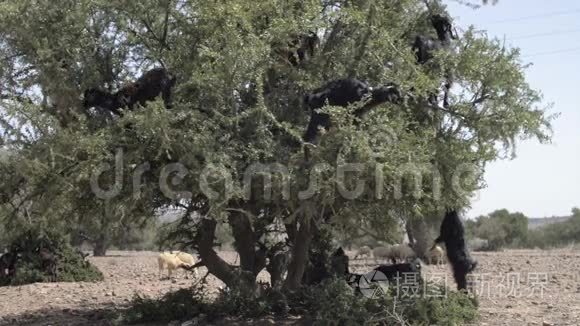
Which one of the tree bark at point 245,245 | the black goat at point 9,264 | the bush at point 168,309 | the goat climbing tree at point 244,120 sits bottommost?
the bush at point 168,309

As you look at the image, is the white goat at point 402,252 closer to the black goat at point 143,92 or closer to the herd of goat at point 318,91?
the herd of goat at point 318,91

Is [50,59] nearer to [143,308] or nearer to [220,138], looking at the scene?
[220,138]

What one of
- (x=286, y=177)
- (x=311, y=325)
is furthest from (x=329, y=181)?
(x=311, y=325)

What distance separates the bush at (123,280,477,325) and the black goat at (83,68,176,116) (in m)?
2.73

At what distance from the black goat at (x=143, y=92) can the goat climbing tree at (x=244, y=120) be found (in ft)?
0.56

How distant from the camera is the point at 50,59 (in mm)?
9586

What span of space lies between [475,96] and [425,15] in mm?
2034

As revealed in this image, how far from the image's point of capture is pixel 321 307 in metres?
9.05

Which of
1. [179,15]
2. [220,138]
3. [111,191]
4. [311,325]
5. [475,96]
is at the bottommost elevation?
[311,325]

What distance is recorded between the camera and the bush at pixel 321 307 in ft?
28.9

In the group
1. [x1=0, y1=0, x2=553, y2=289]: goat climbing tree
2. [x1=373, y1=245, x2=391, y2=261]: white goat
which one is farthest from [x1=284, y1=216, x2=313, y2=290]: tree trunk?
[x1=373, y1=245, x2=391, y2=261]: white goat

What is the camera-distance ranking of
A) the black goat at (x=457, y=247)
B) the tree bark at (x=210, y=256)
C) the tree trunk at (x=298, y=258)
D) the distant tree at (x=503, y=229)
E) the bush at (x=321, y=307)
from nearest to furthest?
1. the bush at (x=321, y=307)
2. the tree trunk at (x=298, y=258)
3. the black goat at (x=457, y=247)
4. the tree bark at (x=210, y=256)
5. the distant tree at (x=503, y=229)

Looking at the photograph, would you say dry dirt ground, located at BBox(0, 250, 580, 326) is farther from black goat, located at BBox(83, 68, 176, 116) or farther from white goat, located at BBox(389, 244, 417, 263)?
white goat, located at BBox(389, 244, 417, 263)

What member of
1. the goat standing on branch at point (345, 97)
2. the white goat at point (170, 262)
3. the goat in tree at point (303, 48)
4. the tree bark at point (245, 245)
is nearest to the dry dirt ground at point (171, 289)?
the white goat at point (170, 262)
